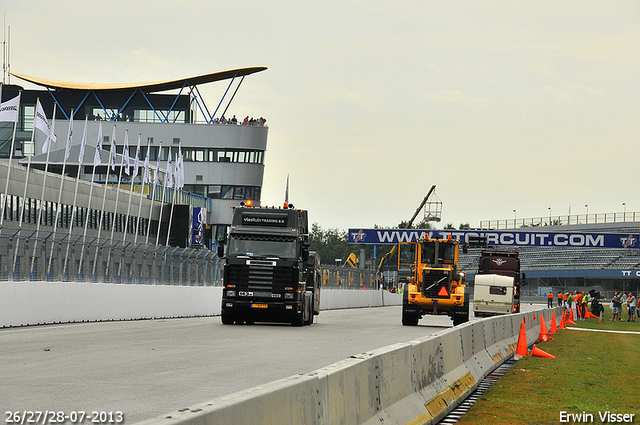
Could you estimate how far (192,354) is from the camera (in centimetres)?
1583

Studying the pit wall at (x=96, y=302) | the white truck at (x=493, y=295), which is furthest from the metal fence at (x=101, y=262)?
the white truck at (x=493, y=295)

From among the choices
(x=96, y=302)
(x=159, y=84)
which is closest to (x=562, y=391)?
(x=96, y=302)

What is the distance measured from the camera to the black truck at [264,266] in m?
26.2

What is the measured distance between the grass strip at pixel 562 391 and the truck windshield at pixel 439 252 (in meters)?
10.2

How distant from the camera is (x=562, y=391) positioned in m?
13.0

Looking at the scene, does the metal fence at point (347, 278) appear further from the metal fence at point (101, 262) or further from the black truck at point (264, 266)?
the black truck at point (264, 266)

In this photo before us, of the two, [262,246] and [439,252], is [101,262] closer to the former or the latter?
[262,246]

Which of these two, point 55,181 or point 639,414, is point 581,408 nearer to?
point 639,414

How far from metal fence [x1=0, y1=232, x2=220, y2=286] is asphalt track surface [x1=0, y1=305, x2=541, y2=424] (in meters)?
1.87

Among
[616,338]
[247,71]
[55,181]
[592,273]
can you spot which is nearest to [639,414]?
[616,338]

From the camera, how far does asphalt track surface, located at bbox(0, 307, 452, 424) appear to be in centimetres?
979

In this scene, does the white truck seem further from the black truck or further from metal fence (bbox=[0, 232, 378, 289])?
the black truck

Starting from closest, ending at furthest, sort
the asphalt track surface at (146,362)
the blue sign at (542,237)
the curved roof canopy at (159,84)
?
the asphalt track surface at (146,362)
the blue sign at (542,237)
the curved roof canopy at (159,84)

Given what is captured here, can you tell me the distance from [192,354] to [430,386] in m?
6.58
